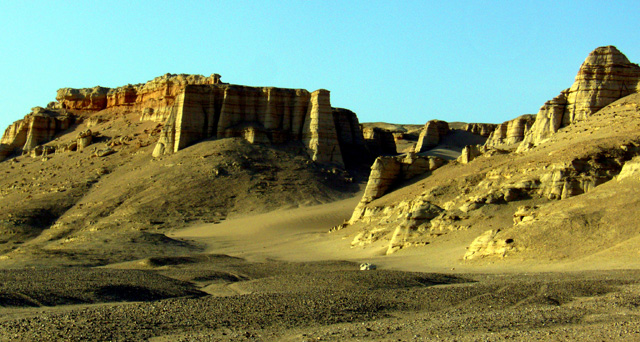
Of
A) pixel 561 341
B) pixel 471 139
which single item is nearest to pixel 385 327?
pixel 561 341

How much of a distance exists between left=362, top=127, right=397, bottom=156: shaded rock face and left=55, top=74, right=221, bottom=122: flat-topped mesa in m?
18.6

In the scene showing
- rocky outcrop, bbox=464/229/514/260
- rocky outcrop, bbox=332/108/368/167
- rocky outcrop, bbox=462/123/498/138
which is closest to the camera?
rocky outcrop, bbox=464/229/514/260

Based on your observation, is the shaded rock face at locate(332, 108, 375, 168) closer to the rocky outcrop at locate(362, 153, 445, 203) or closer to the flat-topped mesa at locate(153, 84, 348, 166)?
the flat-topped mesa at locate(153, 84, 348, 166)

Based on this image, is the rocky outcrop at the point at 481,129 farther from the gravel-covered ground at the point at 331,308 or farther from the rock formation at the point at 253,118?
the gravel-covered ground at the point at 331,308

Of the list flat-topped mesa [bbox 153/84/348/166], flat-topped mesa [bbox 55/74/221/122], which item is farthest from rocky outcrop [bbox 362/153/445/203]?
flat-topped mesa [bbox 55/74/221/122]

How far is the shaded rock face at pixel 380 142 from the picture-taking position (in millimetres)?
80869

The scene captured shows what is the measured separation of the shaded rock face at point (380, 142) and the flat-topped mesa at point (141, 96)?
18569mm

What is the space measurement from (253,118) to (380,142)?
20896 mm

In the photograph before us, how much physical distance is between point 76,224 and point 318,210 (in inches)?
657

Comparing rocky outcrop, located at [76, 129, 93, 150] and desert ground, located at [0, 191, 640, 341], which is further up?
rocky outcrop, located at [76, 129, 93, 150]

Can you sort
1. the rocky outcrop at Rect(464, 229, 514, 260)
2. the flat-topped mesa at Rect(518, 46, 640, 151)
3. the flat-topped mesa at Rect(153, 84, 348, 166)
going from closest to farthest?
1. the rocky outcrop at Rect(464, 229, 514, 260)
2. the flat-topped mesa at Rect(518, 46, 640, 151)
3. the flat-topped mesa at Rect(153, 84, 348, 166)

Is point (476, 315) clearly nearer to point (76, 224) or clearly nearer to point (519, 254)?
point (519, 254)

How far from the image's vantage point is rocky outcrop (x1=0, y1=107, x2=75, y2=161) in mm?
81625

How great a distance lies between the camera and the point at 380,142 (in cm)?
8288
